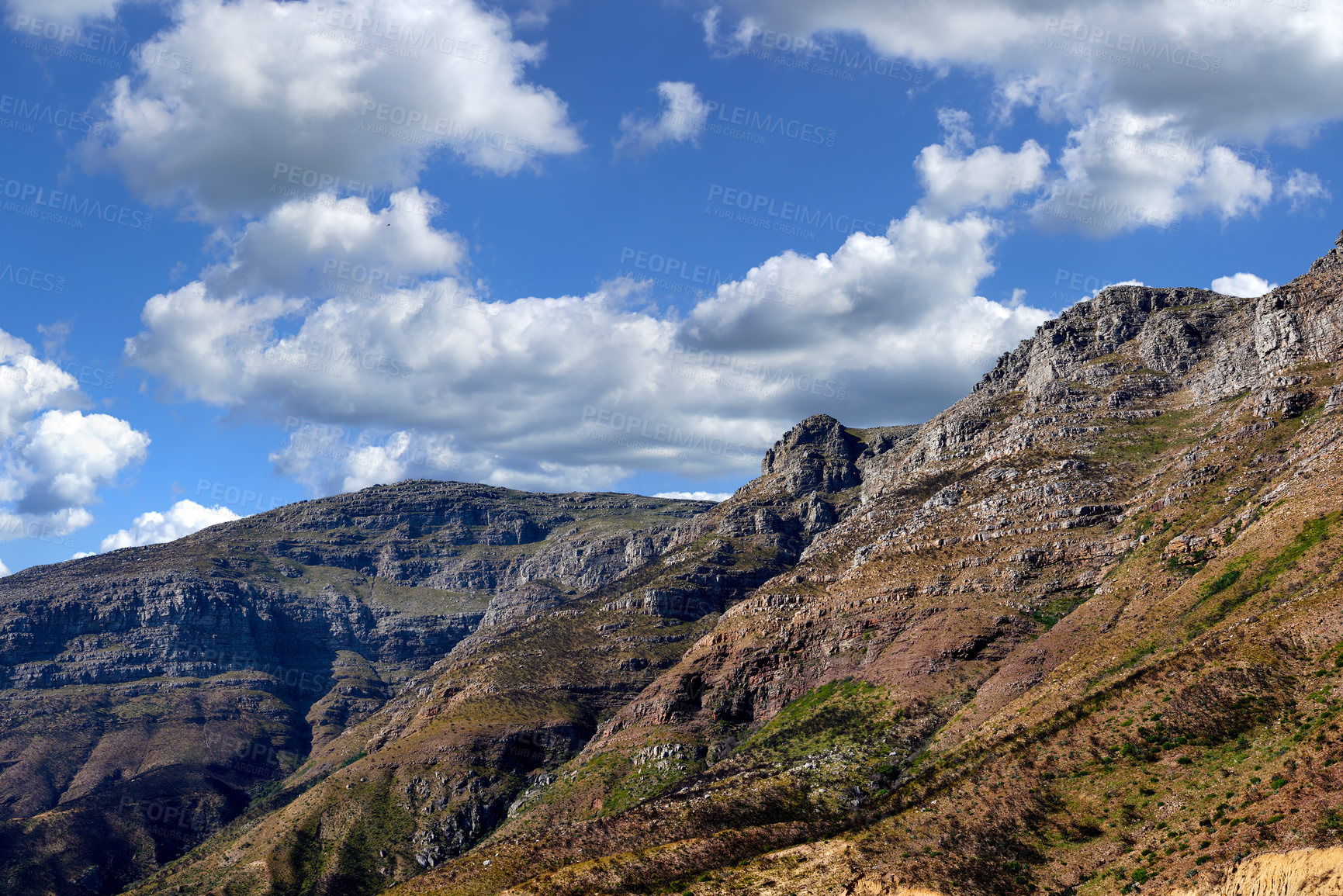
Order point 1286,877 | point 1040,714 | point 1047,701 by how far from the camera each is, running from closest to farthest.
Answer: point 1286,877, point 1040,714, point 1047,701

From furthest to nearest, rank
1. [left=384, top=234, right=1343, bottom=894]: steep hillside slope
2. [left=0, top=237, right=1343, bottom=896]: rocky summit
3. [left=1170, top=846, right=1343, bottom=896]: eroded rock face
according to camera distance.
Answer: [left=384, top=234, right=1343, bottom=894]: steep hillside slope < [left=0, top=237, right=1343, bottom=896]: rocky summit < [left=1170, top=846, right=1343, bottom=896]: eroded rock face

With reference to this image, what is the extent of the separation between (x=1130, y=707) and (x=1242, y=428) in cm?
8596

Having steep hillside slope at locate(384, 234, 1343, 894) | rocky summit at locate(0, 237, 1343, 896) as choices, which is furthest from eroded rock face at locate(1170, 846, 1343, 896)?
steep hillside slope at locate(384, 234, 1343, 894)

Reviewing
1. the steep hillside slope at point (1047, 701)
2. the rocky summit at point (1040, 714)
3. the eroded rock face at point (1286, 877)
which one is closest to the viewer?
the eroded rock face at point (1286, 877)

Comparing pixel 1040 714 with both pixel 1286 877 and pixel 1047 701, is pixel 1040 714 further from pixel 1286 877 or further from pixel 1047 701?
pixel 1286 877

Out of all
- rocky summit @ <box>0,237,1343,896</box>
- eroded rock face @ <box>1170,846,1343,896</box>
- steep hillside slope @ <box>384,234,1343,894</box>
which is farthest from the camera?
steep hillside slope @ <box>384,234,1343,894</box>

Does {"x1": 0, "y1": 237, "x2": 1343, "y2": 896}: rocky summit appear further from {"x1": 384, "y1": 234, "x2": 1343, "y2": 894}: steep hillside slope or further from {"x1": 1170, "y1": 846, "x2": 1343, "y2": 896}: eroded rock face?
{"x1": 384, "y1": 234, "x2": 1343, "y2": 894}: steep hillside slope

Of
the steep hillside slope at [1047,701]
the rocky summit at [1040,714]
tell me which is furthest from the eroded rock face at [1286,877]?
the steep hillside slope at [1047,701]

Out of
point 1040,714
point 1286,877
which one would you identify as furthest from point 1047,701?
point 1286,877

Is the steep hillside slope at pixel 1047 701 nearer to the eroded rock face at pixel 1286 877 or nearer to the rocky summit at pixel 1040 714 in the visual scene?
the rocky summit at pixel 1040 714

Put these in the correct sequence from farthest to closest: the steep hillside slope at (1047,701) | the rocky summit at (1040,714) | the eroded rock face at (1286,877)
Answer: the steep hillside slope at (1047,701) → the rocky summit at (1040,714) → the eroded rock face at (1286,877)

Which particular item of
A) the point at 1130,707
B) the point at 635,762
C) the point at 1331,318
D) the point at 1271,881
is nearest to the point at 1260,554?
the point at 1130,707

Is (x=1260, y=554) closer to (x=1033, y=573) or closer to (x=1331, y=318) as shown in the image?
(x=1033, y=573)

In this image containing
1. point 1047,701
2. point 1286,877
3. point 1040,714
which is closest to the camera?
point 1286,877
